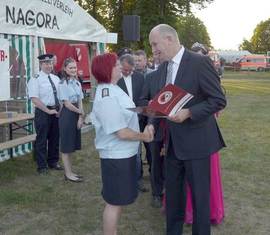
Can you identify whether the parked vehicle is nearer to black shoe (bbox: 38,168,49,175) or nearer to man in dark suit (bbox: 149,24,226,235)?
black shoe (bbox: 38,168,49,175)

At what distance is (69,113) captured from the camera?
6121 millimetres

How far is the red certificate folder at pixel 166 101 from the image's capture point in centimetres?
320

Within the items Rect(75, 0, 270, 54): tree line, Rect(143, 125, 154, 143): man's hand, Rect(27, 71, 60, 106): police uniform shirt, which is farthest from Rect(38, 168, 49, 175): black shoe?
Rect(75, 0, 270, 54): tree line

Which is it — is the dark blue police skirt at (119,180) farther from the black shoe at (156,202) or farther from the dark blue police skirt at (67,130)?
the dark blue police skirt at (67,130)

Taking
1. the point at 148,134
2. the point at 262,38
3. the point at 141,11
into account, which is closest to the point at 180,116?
the point at 148,134

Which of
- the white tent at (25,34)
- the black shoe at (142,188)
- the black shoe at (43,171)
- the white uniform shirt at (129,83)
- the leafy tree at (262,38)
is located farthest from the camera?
the leafy tree at (262,38)

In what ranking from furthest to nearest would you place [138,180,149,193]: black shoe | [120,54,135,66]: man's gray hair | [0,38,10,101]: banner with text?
1. [0,38,10,101]: banner with text
2. [138,180,149,193]: black shoe
3. [120,54,135,66]: man's gray hair

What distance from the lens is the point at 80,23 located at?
9.88 m

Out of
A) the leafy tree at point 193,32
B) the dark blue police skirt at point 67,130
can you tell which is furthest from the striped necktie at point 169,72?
the leafy tree at point 193,32

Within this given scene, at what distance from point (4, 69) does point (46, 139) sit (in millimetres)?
1273

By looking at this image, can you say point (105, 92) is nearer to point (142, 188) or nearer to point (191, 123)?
point (191, 123)

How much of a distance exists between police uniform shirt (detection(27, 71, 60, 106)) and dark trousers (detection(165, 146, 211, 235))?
3295 millimetres

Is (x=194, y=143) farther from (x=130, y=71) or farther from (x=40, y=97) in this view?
(x=40, y=97)

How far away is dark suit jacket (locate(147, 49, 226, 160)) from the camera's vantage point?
3.36 metres
